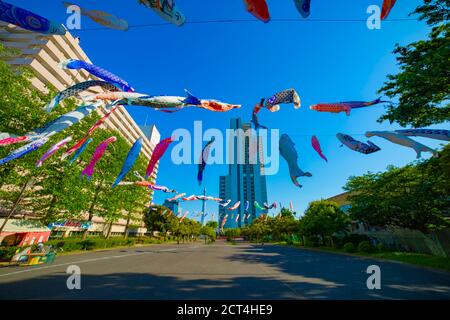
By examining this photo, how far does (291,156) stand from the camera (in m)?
7.44

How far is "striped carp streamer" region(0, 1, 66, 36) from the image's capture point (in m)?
5.00

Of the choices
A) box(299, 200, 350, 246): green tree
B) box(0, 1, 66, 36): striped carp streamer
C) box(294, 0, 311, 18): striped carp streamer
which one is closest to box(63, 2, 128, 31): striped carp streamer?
box(0, 1, 66, 36): striped carp streamer

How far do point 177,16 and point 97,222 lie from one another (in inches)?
1951

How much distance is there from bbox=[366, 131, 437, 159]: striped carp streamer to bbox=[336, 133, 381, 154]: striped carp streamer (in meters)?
0.32

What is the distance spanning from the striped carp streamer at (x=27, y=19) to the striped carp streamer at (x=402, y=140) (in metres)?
9.17

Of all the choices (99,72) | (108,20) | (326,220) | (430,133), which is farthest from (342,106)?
(326,220)

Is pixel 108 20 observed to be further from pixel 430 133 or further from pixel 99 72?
pixel 430 133

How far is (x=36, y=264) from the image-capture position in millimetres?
13648

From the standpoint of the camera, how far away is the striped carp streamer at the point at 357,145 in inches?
282

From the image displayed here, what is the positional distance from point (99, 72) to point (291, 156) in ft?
22.6

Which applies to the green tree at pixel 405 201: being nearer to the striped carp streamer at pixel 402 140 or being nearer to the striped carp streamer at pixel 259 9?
the striped carp streamer at pixel 402 140

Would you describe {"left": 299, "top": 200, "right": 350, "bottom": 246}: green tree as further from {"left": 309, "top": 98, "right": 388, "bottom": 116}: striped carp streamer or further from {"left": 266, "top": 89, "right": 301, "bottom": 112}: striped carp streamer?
{"left": 266, "top": 89, "right": 301, "bottom": 112}: striped carp streamer
